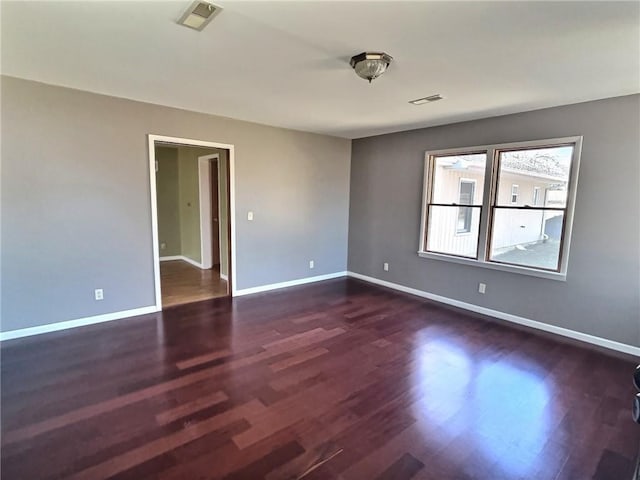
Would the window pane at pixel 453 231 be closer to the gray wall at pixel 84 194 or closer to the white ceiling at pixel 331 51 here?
the white ceiling at pixel 331 51

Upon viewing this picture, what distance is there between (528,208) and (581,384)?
195cm

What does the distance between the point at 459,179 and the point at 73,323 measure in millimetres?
5040

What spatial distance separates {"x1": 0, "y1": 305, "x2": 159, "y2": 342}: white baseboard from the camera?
3.20 m

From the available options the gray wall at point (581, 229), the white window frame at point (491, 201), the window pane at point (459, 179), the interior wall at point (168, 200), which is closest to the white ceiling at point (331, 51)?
the gray wall at point (581, 229)

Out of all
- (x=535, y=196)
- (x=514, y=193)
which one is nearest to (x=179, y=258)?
(x=514, y=193)

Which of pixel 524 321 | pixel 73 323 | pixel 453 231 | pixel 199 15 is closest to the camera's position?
pixel 199 15

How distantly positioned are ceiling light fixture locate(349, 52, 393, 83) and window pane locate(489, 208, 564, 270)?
2.60 m

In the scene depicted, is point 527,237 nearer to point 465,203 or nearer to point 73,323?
point 465,203

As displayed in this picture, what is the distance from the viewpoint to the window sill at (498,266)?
3.62 m

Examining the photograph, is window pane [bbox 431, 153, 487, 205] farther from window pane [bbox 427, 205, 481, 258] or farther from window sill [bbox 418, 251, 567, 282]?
window sill [bbox 418, 251, 567, 282]

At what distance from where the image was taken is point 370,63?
2377mm

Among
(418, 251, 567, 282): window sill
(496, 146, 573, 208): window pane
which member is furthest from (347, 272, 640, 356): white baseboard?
(496, 146, 573, 208): window pane

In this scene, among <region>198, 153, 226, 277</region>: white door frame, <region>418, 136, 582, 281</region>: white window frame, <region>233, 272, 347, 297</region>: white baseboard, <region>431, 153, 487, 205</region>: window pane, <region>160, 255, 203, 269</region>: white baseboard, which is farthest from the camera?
<region>160, 255, 203, 269</region>: white baseboard

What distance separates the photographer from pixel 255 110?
3.95 meters
